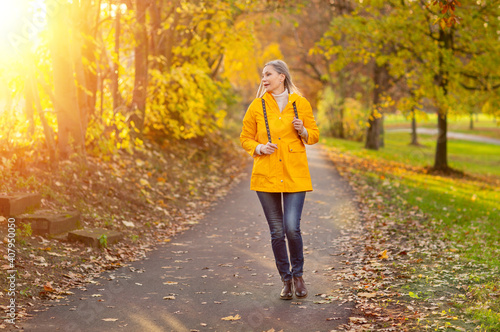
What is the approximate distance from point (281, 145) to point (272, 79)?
0.67m

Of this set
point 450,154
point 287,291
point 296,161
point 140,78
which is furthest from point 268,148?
point 450,154

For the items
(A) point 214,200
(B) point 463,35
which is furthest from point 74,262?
(B) point 463,35

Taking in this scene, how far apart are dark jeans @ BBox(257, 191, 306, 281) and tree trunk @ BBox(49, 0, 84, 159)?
5398 mm

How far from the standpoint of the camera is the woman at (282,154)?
5074 mm

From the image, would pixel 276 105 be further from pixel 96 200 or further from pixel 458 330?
pixel 96 200

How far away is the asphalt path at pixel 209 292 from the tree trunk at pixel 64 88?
111 inches

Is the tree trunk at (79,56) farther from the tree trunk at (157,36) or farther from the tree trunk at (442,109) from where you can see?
the tree trunk at (442,109)

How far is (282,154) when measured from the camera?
16.7 ft

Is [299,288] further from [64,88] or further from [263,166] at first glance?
[64,88]

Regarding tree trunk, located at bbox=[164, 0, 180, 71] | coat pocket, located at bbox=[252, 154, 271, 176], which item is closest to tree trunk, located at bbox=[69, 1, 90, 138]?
tree trunk, located at bbox=[164, 0, 180, 71]

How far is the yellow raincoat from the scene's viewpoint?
5.07 meters

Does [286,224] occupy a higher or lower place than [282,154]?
lower

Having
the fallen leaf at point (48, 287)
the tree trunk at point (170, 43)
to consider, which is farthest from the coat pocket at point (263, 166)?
the tree trunk at point (170, 43)

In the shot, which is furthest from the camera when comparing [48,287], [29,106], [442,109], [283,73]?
[442,109]
